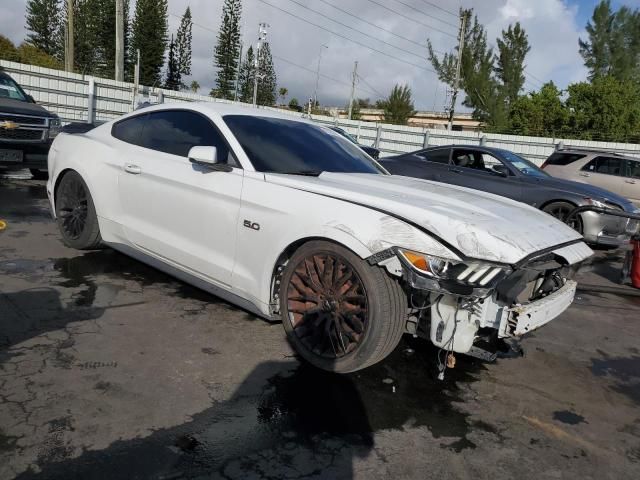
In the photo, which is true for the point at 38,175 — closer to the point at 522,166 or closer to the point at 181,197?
the point at 181,197

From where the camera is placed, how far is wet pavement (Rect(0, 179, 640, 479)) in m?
2.33

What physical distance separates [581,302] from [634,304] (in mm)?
697

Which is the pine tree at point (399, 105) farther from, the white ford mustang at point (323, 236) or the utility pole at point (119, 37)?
the white ford mustang at point (323, 236)

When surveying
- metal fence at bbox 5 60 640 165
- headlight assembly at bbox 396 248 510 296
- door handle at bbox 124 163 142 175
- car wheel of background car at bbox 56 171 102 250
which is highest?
metal fence at bbox 5 60 640 165

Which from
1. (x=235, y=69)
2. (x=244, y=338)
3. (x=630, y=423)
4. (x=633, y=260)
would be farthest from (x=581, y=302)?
(x=235, y=69)

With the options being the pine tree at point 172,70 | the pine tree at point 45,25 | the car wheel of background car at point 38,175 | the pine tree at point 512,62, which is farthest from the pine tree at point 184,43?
the car wheel of background car at point 38,175

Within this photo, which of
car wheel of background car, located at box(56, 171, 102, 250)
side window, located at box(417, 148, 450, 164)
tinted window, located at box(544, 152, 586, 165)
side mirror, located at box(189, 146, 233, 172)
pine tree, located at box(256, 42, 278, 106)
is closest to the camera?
side mirror, located at box(189, 146, 233, 172)

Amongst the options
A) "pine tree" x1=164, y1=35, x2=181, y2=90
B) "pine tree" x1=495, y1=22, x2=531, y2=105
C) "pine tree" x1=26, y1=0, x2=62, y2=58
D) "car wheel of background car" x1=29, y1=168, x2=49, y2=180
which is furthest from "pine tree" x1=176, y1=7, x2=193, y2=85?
"car wheel of background car" x1=29, y1=168, x2=49, y2=180

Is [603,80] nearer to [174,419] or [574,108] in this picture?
[574,108]

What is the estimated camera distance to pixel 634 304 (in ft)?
18.9

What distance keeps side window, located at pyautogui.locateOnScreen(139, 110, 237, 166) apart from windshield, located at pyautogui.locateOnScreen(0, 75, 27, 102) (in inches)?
263

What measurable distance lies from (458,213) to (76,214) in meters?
3.68

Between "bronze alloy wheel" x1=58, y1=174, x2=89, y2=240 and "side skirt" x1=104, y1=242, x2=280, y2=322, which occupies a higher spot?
"bronze alloy wheel" x1=58, y1=174, x2=89, y2=240

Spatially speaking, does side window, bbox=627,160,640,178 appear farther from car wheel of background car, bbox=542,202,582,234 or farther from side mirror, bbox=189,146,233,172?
side mirror, bbox=189,146,233,172
